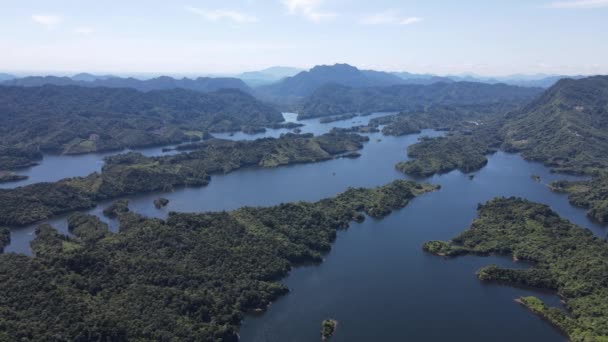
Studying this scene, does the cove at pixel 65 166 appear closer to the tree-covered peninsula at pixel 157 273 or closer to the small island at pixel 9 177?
the small island at pixel 9 177

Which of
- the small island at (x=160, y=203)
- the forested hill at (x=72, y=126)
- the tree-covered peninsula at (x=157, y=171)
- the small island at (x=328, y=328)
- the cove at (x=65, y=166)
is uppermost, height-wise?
the forested hill at (x=72, y=126)

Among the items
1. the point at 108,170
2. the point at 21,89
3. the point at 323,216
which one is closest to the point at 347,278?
the point at 323,216

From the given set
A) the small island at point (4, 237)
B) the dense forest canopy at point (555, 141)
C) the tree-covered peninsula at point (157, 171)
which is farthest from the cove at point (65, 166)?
the dense forest canopy at point (555, 141)

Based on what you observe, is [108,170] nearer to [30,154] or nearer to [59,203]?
[59,203]

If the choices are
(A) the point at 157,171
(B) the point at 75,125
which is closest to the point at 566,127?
(A) the point at 157,171

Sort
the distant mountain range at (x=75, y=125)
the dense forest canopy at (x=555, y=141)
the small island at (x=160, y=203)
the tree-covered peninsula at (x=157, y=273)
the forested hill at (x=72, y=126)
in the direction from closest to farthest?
the tree-covered peninsula at (x=157, y=273), the small island at (x=160, y=203), the dense forest canopy at (x=555, y=141), the forested hill at (x=72, y=126), the distant mountain range at (x=75, y=125)

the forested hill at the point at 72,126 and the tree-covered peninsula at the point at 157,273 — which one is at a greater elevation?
the forested hill at the point at 72,126

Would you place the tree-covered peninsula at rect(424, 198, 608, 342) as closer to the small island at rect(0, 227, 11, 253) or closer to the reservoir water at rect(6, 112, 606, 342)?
the reservoir water at rect(6, 112, 606, 342)
